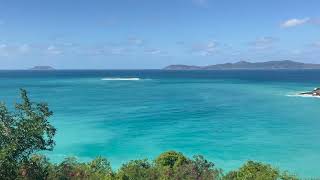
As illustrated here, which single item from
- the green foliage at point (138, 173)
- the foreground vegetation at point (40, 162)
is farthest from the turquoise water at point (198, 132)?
the green foliage at point (138, 173)

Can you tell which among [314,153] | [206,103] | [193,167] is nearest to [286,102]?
[206,103]

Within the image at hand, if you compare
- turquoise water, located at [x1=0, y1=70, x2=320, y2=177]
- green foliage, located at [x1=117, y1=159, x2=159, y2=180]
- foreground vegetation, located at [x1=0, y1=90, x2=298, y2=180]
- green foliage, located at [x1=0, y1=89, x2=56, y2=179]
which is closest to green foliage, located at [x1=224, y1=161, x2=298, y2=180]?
foreground vegetation, located at [x1=0, y1=90, x2=298, y2=180]

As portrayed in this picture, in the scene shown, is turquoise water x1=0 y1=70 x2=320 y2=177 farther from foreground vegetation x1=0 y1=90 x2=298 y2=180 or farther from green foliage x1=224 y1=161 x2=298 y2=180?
foreground vegetation x1=0 y1=90 x2=298 y2=180

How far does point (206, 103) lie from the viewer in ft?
256

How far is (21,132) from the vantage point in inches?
658

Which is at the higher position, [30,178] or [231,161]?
[30,178]

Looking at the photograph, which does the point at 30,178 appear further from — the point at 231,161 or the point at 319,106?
the point at 319,106

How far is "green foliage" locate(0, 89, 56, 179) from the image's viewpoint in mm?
16516

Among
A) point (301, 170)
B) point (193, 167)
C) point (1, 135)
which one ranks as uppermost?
point (1, 135)

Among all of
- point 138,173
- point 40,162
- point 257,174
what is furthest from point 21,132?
point 257,174

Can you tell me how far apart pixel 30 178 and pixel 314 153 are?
29.6m

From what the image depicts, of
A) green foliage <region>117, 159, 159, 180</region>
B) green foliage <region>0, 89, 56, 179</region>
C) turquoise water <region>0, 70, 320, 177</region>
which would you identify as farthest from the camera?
turquoise water <region>0, 70, 320, 177</region>

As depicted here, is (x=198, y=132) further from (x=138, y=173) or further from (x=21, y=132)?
(x=21, y=132)

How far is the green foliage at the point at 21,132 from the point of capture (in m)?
16.5
